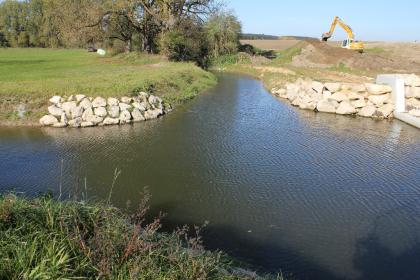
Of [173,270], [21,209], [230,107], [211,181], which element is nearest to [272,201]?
[211,181]

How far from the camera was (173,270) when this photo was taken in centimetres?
634

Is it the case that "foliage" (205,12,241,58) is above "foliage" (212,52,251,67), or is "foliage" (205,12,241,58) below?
above

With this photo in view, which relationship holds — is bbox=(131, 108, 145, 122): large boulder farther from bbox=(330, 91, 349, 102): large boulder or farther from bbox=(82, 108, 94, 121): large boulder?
bbox=(330, 91, 349, 102): large boulder

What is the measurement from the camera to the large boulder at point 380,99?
88.6 feet

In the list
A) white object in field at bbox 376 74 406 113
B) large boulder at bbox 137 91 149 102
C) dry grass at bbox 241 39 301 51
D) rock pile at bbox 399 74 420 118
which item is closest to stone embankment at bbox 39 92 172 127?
large boulder at bbox 137 91 149 102

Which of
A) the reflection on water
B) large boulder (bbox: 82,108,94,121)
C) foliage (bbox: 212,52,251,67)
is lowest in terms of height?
the reflection on water

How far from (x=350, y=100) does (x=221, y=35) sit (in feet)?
120

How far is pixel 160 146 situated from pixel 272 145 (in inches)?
214

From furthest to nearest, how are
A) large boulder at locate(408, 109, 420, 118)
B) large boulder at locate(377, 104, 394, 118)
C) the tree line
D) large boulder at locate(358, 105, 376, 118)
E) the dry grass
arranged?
the dry grass, the tree line, large boulder at locate(358, 105, 376, 118), large boulder at locate(377, 104, 394, 118), large boulder at locate(408, 109, 420, 118)

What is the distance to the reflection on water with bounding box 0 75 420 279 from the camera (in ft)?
32.0

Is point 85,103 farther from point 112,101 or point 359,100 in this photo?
point 359,100

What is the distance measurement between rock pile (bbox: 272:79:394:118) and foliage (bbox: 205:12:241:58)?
3264cm

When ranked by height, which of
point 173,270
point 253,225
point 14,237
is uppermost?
point 14,237

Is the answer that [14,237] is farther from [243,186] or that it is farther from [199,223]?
[243,186]
